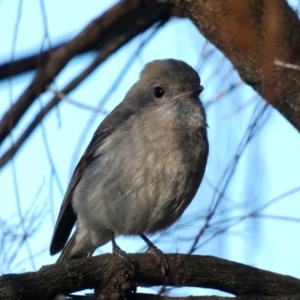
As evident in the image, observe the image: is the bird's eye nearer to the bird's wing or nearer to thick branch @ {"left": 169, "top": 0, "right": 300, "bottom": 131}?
the bird's wing

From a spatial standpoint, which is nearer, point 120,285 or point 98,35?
point 120,285

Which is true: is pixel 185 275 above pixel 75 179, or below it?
below

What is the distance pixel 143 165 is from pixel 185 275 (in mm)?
1261

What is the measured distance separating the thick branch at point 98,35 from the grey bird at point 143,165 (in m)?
0.42

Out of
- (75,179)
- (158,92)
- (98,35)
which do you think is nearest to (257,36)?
(158,92)

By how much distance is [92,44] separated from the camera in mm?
5898

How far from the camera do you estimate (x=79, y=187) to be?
6.07 m

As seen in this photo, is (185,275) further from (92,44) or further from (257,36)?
(92,44)

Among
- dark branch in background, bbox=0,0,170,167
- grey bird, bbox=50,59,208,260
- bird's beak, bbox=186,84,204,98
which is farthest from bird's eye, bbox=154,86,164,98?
dark branch in background, bbox=0,0,170,167

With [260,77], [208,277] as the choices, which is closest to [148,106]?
[260,77]

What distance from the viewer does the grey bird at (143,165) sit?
17.8 feet

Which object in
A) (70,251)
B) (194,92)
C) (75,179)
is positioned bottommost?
(70,251)

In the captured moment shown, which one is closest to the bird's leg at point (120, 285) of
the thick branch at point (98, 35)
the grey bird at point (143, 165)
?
the grey bird at point (143, 165)

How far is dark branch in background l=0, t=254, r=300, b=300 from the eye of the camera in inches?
156
